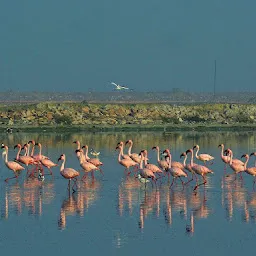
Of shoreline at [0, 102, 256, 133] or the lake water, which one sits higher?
shoreline at [0, 102, 256, 133]

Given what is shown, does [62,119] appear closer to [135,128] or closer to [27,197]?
[135,128]


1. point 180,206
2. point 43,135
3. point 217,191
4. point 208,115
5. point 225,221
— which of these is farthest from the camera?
point 208,115

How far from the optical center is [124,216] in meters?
17.5

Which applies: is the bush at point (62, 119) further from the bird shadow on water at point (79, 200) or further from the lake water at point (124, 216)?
the bird shadow on water at point (79, 200)

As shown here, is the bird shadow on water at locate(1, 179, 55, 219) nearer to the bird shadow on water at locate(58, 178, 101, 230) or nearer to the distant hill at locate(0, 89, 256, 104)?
the bird shadow on water at locate(58, 178, 101, 230)

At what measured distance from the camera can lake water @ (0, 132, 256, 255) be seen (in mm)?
14836

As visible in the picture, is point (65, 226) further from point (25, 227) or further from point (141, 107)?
point (141, 107)

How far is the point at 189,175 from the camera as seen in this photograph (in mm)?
24688

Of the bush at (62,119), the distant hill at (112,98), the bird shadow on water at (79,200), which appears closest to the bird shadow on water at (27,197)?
the bird shadow on water at (79,200)

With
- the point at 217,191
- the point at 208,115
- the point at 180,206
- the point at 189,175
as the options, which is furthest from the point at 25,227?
the point at 208,115

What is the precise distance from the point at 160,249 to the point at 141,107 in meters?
50.7

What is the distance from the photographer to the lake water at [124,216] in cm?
1484

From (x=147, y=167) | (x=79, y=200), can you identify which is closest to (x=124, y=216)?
(x=79, y=200)

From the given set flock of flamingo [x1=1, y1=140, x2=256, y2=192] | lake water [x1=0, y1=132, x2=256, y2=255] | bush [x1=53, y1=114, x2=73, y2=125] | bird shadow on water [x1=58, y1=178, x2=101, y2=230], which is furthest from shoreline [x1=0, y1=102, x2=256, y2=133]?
bird shadow on water [x1=58, y1=178, x2=101, y2=230]
